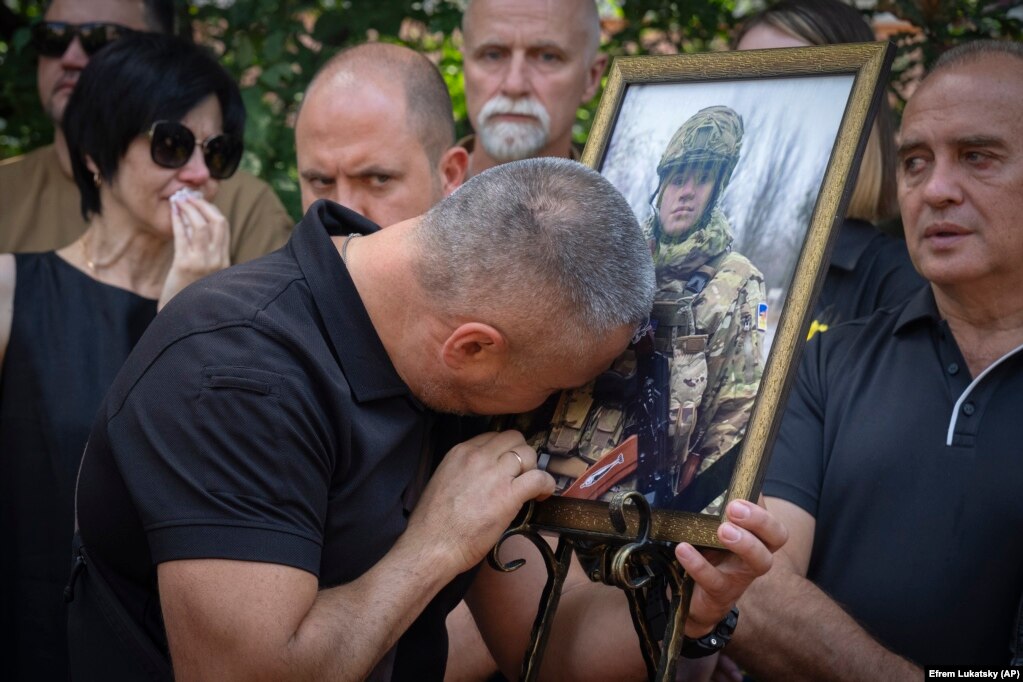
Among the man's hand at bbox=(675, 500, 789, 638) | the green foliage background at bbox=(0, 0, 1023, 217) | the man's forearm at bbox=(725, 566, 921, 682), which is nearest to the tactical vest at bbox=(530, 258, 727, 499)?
the man's hand at bbox=(675, 500, 789, 638)

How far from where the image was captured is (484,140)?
4.18 m

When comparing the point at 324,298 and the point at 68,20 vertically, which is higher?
the point at 68,20

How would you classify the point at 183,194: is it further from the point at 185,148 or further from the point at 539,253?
the point at 539,253

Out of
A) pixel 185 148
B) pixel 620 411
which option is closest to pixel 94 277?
pixel 185 148

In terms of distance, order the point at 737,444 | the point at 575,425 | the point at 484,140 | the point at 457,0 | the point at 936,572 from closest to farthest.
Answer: the point at 737,444, the point at 575,425, the point at 936,572, the point at 484,140, the point at 457,0

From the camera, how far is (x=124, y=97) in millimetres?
3635

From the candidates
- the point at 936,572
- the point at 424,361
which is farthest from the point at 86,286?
the point at 936,572

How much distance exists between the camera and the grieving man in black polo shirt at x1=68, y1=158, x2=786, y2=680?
1.99m

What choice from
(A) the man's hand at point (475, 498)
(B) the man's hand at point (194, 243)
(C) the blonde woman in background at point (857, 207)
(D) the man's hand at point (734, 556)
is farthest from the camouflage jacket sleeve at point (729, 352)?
(B) the man's hand at point (194, 243)

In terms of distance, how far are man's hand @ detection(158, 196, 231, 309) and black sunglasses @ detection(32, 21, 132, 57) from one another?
3.41 feet

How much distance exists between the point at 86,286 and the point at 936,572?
2.46 m

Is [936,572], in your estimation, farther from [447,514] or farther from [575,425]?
[447,514]

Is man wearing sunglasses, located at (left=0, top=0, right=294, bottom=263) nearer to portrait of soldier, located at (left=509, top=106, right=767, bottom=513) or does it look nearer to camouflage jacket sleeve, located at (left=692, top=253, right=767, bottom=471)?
portrait of soldier, located at (left=509, top=106, right=767, bottom=513)

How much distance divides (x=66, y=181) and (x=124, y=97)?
85cm
